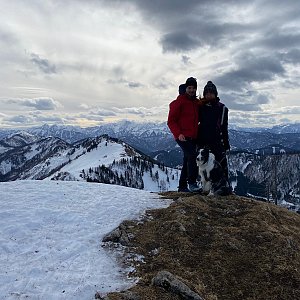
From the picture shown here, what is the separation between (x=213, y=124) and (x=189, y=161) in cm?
179

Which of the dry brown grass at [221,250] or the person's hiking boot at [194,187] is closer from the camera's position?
the dry brown grass at [221,250]

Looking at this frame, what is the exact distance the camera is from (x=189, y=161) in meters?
13.5

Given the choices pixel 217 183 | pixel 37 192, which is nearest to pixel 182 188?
pixel 217 183

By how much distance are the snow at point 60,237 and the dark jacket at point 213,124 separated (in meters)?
3.12

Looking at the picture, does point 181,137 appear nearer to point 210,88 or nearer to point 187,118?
point 187,118

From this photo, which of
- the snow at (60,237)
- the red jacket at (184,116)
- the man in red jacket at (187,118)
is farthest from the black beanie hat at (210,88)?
the snow at (60,237)

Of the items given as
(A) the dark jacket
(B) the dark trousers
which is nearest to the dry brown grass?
(B) the dark trousers

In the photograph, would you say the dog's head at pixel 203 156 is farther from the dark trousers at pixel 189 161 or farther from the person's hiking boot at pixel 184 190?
the person's hiking boot at pixel 184 190

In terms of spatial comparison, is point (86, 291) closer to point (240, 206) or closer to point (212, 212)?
point (212, 212)

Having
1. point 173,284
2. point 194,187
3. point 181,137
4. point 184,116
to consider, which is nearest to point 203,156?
point 181,137

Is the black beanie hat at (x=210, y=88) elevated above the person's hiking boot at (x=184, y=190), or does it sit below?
above

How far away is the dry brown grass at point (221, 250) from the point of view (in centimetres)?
718

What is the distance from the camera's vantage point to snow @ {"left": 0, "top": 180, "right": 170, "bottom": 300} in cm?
676

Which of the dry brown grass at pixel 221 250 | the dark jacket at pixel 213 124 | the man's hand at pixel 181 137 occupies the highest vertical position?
the dark jacket at pixel 213 124
